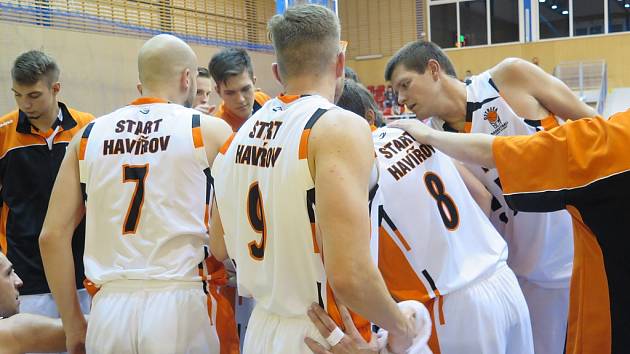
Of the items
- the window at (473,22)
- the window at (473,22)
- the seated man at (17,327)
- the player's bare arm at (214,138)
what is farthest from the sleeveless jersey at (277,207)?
the window at (473,22)

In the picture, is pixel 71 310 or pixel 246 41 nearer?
pixel 71 310

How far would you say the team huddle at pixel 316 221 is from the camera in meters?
1.92

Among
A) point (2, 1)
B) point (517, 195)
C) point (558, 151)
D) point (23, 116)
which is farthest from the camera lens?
point (2, 1)

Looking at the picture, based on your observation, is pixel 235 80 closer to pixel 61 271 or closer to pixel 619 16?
pixel 61 271

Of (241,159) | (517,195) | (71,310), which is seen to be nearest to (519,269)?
(517,195)

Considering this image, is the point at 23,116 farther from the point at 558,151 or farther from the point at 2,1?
the point at 2,1

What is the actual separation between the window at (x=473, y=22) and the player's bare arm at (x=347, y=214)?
2012 centimetres

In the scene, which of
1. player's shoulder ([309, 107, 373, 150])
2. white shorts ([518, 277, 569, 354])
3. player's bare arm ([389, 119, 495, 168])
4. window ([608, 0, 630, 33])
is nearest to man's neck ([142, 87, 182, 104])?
player's bare arm ([389, 119, 495, 168])

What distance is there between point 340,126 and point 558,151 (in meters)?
0.72

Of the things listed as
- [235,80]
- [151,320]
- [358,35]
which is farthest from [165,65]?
[358,35]

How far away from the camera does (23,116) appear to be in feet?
13.1

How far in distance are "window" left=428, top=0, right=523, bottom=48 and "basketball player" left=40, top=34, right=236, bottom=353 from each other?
1961 centimetres

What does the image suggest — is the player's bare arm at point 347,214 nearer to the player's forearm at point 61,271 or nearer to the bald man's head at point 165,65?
the bald man's head at point 165,65

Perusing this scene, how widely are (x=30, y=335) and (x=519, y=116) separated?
2.76m
